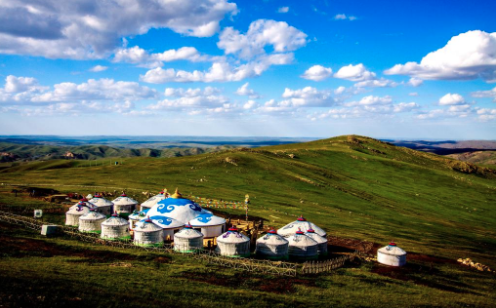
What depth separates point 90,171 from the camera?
127188 mm

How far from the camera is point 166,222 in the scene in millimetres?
58219

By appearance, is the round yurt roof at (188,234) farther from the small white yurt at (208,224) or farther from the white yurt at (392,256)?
the white yurt at (392,256)

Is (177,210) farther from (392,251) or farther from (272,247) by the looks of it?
(392,251)

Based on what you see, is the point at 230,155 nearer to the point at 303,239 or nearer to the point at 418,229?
the point at 418,229

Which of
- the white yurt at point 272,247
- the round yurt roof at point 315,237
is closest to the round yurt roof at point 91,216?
the white yurt at point 272,247

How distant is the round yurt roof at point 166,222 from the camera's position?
57.8 metres

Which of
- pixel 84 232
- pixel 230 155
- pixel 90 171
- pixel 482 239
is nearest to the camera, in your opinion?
pixel 84 232

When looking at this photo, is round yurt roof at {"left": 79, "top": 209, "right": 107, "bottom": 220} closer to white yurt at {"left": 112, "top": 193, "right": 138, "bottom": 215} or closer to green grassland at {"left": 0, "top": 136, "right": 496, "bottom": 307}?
green grassland at {"left": 0, "top": 136, "right": 496, "bottom": 307}

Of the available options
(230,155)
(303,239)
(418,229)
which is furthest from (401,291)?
(230,155)

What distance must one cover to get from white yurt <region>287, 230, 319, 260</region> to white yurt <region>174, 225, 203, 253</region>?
523 inches

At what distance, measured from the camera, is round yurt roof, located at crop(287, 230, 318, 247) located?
5428cm

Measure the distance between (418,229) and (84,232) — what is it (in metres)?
68.8

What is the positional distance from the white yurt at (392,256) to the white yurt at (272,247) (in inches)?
561

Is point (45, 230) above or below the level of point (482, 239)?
above
